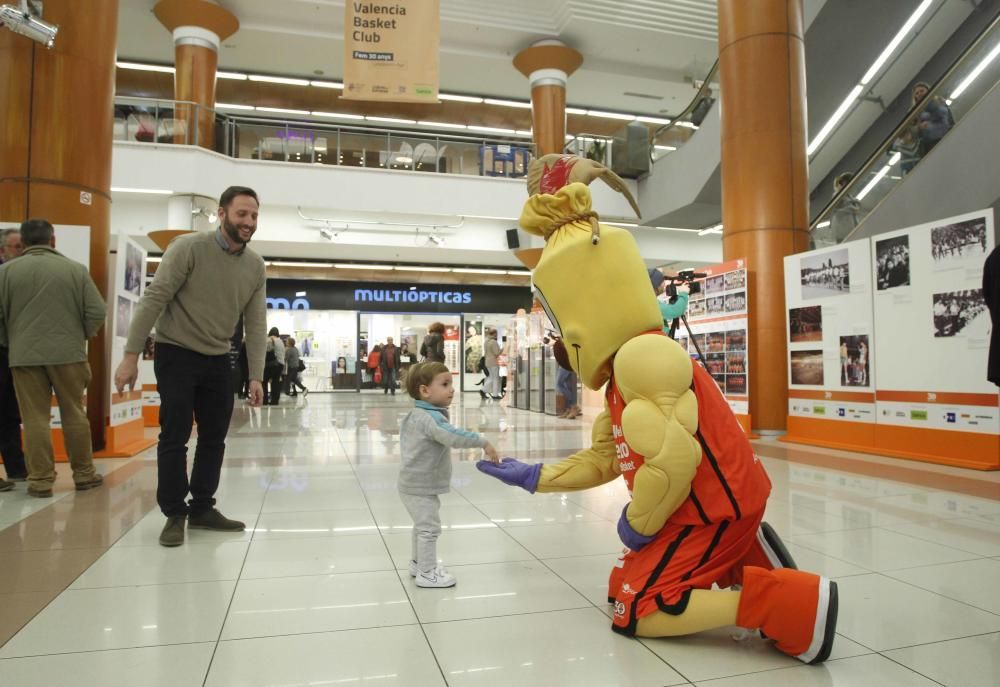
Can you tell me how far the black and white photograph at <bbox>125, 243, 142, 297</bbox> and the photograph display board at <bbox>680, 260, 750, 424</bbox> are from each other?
19.7 ft

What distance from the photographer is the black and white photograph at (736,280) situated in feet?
24.7

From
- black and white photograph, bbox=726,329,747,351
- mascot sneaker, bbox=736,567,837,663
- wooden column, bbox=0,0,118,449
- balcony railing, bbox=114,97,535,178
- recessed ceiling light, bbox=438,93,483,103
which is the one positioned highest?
recessed ceiling light, bbox=438,93,483,103

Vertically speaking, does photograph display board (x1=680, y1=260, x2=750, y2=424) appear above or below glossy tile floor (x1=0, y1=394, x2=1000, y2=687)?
above

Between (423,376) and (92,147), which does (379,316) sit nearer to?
(92,147)

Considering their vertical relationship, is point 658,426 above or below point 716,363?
below

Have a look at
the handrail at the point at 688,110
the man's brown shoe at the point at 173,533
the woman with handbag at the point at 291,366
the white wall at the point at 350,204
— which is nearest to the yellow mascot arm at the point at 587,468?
the man's brown shoe at the point at 173,533

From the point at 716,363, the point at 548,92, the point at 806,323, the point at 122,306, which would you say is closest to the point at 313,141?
the point at 548,92

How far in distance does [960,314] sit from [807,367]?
1806 millimetres

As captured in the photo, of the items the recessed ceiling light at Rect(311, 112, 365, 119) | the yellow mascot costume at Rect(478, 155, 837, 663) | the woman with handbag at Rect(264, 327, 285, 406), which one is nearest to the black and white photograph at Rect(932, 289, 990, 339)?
the yellow mascot costume at Rect(478, 155, 837, 663)

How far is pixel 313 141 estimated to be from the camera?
43.3 feet

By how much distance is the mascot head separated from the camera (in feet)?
6.86

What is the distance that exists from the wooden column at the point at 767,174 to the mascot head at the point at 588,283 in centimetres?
597

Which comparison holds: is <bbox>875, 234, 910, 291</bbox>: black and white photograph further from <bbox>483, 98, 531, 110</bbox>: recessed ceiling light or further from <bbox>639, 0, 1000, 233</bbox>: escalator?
<bbox>483, 98, 531, 110</bbox>: recessed ceiling light

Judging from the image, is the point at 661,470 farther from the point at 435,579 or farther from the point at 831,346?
the point at 831,346
